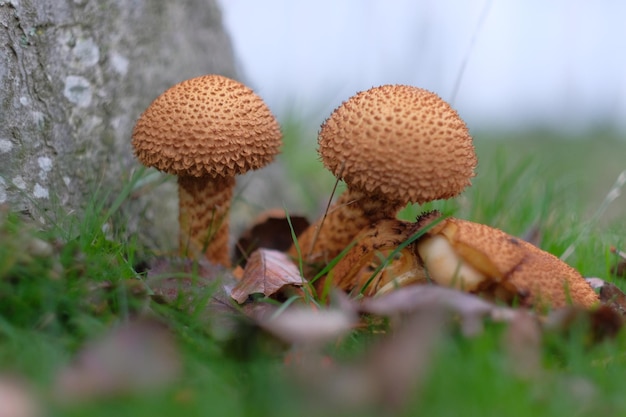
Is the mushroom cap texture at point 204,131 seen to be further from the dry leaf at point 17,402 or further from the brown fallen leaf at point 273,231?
the dry leaf at point 17,402

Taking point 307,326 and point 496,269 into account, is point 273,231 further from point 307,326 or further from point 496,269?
point 307,326

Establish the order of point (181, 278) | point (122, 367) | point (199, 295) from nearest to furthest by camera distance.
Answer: point (122, 367) < point (199, 295) < point (181, 278)

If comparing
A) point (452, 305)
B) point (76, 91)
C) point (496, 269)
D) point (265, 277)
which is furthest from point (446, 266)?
point (76, 91)

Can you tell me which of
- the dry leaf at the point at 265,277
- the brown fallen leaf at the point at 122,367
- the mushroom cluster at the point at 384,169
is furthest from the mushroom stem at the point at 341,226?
the brown fallen leaf at the point at 122,367

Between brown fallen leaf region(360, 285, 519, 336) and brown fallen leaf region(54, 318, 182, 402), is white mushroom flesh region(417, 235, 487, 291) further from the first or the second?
brown fallen leaf region(54, 318, 182, 402)

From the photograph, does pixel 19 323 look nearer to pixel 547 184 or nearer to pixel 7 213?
pixel 7 213
